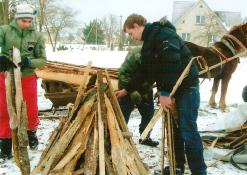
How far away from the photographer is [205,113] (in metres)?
8.68

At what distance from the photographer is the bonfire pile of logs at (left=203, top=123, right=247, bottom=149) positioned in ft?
18.6

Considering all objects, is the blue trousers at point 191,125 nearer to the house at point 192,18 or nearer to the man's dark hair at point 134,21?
the man's dark hair at point 134,21

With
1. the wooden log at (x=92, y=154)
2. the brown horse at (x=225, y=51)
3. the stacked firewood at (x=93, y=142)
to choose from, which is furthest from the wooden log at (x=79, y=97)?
the brown horse at (x=225, y=51)

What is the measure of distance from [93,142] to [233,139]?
2380 millimetres

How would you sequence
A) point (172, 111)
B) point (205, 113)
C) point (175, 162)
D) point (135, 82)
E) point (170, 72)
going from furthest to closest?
point (205, 113) → point (135, 82) → point (175, 162) → point (172, 111) → point (170, 72)

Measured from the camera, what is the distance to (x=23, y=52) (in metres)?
5.31

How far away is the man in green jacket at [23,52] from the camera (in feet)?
16.8

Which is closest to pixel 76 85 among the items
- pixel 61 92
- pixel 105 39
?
pixel 61 92

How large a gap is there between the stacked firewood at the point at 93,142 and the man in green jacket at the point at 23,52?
897 mm

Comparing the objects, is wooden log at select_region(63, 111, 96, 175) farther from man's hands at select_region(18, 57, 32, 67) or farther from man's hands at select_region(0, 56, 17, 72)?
man's hands at select_region(18, 57, 32, 67)

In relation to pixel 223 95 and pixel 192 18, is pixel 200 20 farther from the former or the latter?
pixel 223 95

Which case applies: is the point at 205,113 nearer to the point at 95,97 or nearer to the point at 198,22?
the point at 95,97

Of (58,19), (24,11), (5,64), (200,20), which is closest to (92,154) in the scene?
(5,64)

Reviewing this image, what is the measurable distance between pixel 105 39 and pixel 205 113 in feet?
188
